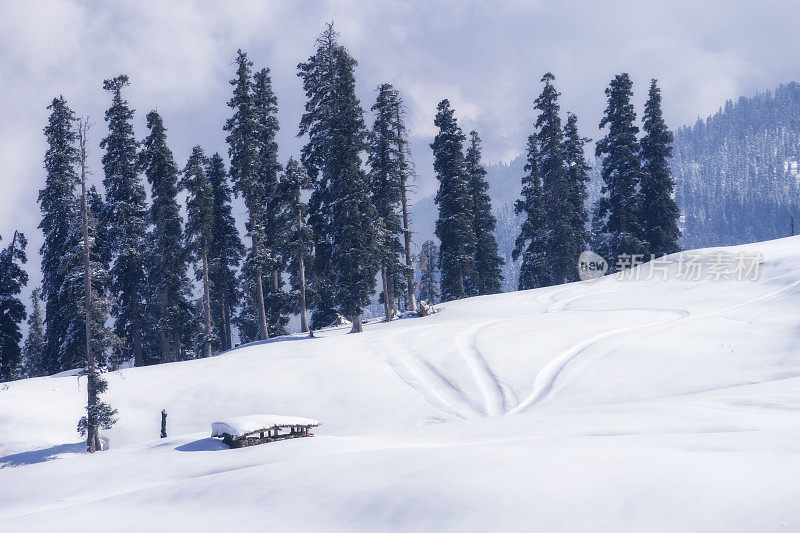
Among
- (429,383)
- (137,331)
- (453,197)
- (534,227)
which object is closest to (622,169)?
(534,227)

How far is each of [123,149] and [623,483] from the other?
122ft

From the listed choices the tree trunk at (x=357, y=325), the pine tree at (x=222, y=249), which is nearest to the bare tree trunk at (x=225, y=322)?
the pine tree at (x=222, y=249)

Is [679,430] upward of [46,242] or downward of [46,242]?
downward

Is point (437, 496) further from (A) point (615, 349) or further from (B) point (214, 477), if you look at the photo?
(A) point (615, 349)

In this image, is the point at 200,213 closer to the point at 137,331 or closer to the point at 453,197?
the point at 137,331

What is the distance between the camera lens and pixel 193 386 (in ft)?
79.4

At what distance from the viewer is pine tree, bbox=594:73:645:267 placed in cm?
4953

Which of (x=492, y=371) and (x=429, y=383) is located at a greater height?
(x=492, y=371)

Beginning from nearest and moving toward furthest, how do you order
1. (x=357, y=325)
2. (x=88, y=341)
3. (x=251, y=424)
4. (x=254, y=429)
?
(x=254, y=429), (x=251, y=424), (x=88, y=341), (x=357, y=325)

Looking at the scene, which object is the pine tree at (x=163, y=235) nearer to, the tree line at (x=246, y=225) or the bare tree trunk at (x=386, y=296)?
the tree line at (x=246, y=225)

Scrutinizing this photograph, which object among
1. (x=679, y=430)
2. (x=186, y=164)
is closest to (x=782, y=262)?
(x=679, y=430)

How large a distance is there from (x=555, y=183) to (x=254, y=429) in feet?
135

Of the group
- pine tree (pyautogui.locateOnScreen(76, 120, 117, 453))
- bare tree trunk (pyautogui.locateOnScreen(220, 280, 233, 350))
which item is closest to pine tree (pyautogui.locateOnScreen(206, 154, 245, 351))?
bare tree trunk (pyautogui.locateOnScreen(220, 280, 233, 350))

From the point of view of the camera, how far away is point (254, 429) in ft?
51.5
